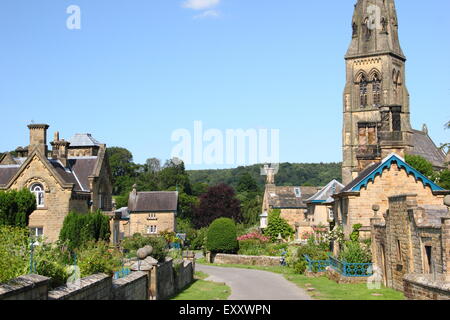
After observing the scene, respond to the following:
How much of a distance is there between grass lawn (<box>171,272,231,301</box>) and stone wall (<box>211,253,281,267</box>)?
1373cm

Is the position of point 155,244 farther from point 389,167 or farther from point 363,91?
point 363,91

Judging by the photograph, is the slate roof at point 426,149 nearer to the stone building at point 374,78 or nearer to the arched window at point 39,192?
the stone building at point 374,78

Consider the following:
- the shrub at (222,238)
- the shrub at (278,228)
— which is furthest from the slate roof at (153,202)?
the shrub at (222,238)

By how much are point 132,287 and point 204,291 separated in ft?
29.6

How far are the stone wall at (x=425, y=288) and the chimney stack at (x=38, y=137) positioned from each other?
25.7 meters

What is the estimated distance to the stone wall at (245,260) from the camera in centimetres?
4597

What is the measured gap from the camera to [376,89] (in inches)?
3467

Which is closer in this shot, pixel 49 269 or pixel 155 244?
pixel 49 269

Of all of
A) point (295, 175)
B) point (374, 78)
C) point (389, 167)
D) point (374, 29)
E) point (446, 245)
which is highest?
point (374, 29)

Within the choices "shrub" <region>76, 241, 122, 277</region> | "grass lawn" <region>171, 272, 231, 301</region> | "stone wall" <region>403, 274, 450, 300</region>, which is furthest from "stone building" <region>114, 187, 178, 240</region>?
"stone wall" <region>403, 274, 450, 300</region>

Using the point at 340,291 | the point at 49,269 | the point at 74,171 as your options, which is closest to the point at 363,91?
the point at 74,171

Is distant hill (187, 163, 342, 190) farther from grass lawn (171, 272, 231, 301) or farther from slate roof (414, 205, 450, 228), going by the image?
slate roof (414, 205, 450, 228)

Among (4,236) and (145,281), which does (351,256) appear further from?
(4,236)
